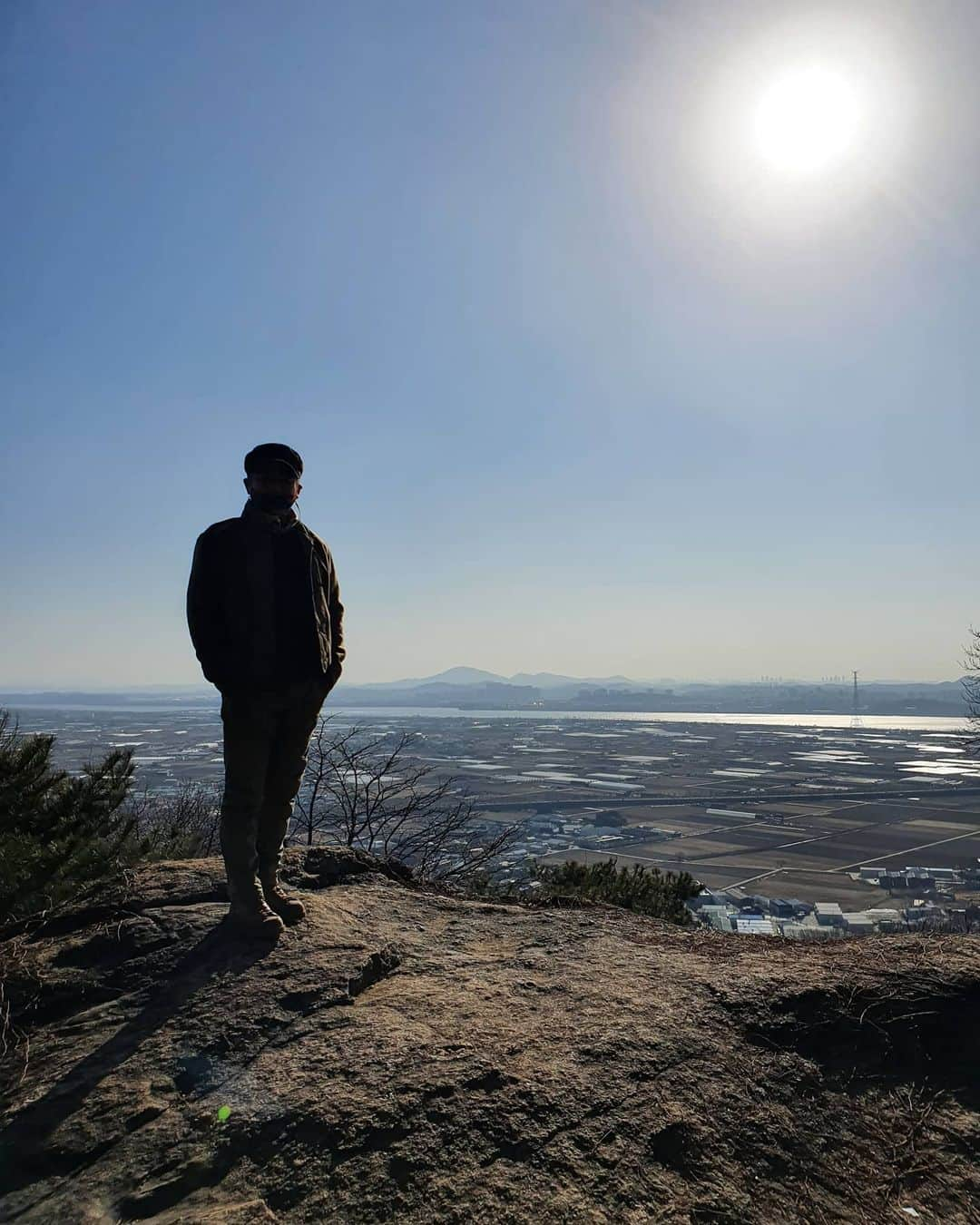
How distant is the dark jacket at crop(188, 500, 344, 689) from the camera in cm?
301

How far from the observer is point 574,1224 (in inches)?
57.2

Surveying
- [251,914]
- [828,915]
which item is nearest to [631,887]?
[251,914]

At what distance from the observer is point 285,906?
10.6 feet

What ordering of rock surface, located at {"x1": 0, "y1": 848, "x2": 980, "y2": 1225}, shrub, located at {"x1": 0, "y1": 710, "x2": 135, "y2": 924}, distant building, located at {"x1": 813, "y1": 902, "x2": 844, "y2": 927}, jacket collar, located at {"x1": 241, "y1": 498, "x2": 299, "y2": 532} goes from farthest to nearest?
distant building, located at {"x1": 813, "y1": 902, "x2": 844, "y2": 927} → shrub, located at {"x1": 0, "y1": 710, "x2": 135, "y2": 924} → jacket collar, located at {"x1": 241, "y1": 498, "x2": 299, "y2": 532} → rock surface, located at {"x1": 0, "y1": 848, "x2": 980, "y2": 1225}

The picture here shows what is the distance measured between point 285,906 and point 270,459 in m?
2.18

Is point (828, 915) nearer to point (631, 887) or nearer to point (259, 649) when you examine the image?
point (631, 887)

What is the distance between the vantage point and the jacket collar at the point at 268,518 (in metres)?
3.15

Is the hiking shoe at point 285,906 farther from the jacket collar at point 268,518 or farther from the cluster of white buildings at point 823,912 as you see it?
the cluster of white buildings at point 823,912

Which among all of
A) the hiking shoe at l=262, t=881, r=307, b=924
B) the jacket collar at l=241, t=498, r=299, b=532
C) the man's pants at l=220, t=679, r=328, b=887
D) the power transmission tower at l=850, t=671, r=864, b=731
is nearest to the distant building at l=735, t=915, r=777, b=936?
the hiking shoe at l=262, t=881, r=307, b=924

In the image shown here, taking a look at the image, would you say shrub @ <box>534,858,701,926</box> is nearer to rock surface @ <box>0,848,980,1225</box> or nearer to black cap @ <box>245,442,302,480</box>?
rock surface @ <box>0,848,980,1225</box>

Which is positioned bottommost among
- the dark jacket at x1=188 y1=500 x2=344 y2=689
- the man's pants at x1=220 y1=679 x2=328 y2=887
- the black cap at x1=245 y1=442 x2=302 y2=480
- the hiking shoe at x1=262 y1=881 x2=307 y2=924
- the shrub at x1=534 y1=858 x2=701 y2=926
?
the shrub at x1=534 y1=858 x2=701 y2=926

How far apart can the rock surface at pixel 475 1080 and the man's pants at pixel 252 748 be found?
1.22ft

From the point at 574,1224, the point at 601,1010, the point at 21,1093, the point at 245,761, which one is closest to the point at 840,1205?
the point at 574,1224

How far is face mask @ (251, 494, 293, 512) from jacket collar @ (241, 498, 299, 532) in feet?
0.05
